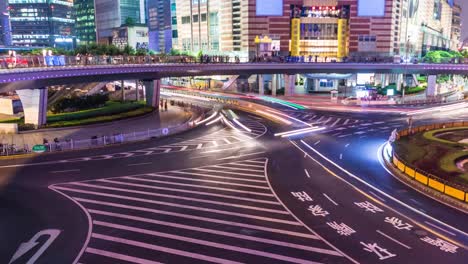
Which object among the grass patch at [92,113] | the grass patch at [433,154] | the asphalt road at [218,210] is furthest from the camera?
the grass patch at [92,113]

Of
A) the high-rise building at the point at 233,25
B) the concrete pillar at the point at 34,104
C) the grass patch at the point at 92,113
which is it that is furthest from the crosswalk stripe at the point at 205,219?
→ the high-rise building at the point at 233,25

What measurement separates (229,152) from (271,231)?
62.3ft

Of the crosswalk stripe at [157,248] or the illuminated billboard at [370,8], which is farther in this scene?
the illuminated billboard at [370,8]

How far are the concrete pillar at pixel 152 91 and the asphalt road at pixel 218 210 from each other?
2895 cm

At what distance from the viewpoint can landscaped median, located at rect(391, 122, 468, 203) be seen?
28.6 metres

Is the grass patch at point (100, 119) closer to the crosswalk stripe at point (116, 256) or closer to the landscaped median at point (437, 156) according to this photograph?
the crosswalk stripe at point (116, 256)

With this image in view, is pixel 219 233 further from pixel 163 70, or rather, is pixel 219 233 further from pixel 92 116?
pixel 163 70

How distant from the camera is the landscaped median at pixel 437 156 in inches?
1125

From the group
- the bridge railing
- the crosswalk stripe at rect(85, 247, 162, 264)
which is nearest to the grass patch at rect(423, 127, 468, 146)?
the bridge railing

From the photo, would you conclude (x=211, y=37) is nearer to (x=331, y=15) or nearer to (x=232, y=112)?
(x=331, y=15)

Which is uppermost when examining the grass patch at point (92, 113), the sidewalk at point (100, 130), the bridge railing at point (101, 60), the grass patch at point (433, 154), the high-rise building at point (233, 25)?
A: the high-rise building at point (233, 25)

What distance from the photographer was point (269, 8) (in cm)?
12256

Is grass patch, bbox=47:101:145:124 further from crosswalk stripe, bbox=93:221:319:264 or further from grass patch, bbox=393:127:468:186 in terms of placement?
grass patch, bbox=393:127:468:186

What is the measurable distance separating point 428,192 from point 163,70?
4515 cm
